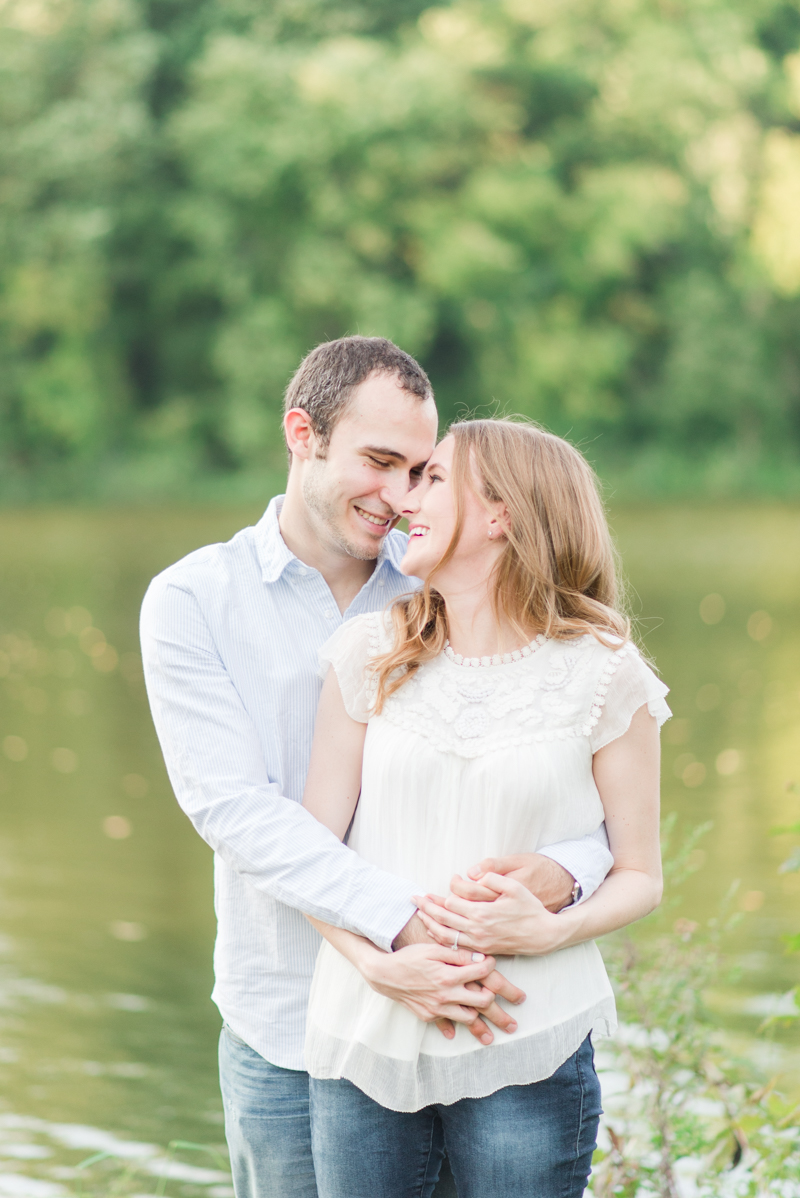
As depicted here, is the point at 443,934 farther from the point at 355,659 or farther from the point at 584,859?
the point at 355,659

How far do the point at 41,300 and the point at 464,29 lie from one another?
35.9 feet

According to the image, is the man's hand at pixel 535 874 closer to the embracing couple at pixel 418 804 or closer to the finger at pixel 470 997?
the embracing couple at pixel 418 804

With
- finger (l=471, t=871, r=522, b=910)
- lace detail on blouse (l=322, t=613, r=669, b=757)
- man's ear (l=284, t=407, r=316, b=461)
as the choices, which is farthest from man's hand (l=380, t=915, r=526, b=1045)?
man's ear (l=284, t=407, r=316, b=461)

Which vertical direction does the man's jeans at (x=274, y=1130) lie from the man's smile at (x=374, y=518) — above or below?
below

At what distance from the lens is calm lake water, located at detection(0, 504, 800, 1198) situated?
15.4 ft

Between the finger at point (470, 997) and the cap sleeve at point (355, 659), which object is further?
the cap sleeve at point (355, 659)

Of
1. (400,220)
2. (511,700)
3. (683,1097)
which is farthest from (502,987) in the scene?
(400,220)

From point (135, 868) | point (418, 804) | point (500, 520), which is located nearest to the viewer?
point (418, 804)

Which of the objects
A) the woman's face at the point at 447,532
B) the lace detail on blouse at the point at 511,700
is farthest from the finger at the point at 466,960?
the woman's face at the point at 447,532

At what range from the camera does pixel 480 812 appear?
6.93ft

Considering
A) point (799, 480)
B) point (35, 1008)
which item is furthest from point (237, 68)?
point (35, 1008)

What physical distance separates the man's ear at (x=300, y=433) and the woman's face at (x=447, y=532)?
34 cm

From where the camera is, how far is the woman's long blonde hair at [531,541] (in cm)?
222

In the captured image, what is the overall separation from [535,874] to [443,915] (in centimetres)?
14
